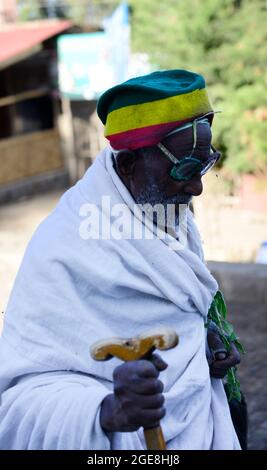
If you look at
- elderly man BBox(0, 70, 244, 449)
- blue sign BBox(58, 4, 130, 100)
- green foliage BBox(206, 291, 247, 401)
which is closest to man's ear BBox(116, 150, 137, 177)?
elderly man BBox(0, 70, 244, 449)

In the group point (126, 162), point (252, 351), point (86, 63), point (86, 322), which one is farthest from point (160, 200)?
point (86, 63)

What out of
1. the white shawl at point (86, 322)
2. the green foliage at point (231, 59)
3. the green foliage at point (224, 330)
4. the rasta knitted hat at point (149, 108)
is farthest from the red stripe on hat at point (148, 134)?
the green foliage at point (231, 59)

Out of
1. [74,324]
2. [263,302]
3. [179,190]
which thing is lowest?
[263,302]

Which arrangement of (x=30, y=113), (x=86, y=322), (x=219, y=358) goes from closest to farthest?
(x=86, y=322)
(x=219, y=358)
(x=30, y=113)

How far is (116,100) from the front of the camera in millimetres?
1883

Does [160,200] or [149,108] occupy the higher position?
[149,108]

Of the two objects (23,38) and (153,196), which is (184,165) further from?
(23,38)

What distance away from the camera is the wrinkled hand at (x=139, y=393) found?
1.50 meters

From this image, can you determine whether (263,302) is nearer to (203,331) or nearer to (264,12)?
(203,331)

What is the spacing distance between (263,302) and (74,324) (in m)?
4.87

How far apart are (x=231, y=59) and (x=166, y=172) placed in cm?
1267

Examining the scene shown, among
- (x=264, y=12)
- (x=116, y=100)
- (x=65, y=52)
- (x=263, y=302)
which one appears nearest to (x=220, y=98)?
(x=264, y=12)

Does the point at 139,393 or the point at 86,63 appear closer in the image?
the point at 139,393

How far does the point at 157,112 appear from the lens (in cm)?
182
